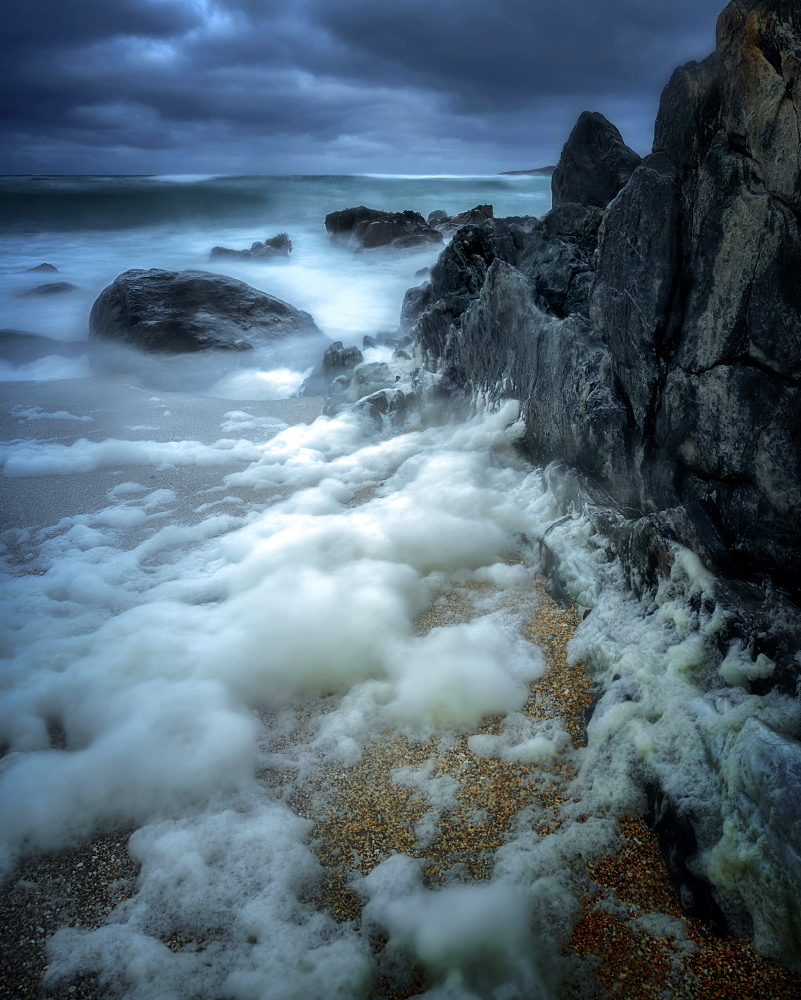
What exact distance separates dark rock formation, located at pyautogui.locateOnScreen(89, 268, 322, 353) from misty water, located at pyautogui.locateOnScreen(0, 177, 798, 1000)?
4.70 m

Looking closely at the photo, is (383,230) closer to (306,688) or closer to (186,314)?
(186,314)

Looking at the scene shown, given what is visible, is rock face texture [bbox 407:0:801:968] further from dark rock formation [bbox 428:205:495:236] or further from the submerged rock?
the submerged rock

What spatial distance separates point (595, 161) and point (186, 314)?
8.47 m

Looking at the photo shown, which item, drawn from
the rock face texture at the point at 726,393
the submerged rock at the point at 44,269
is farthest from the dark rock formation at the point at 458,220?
the rock face texture at the point at 726,393

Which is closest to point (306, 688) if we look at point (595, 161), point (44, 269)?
point (595, 161)

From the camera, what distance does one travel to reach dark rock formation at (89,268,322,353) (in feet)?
41.1

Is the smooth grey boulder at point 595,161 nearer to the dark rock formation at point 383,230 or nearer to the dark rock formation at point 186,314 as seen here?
the dark rock formation at point 186,314

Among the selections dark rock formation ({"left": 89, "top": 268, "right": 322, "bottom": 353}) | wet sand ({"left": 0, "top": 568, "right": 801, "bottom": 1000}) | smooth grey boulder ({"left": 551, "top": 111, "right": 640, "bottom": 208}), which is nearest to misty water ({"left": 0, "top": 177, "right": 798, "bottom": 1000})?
wet sand ({"left": 0, "top": 568, "right": 801, "bottom": 1000})

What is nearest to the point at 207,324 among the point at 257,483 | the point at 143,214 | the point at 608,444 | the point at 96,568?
the point at 257,483

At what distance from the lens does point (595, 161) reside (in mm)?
9273

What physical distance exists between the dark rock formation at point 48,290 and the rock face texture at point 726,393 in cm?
1863

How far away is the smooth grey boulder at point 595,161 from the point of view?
29.9 ft

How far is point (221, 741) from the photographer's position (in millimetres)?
3459

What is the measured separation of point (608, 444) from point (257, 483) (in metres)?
4.07
